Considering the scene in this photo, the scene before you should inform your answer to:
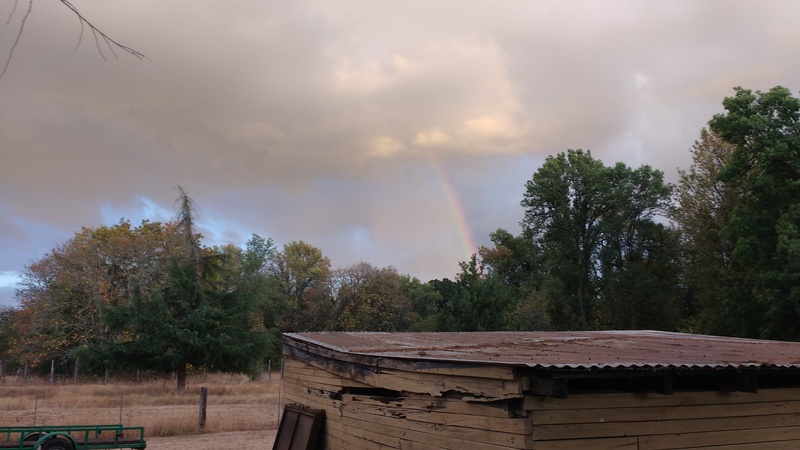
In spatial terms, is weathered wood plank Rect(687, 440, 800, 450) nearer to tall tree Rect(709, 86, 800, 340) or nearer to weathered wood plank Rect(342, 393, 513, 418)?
weathered wood plank Rect(342, 393, 513, 418)

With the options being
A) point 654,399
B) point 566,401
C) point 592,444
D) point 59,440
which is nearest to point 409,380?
point 566,401

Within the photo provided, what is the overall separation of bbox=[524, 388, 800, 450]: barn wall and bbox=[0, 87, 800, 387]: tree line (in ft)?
64.0

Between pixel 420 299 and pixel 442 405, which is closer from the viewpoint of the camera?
pixel 442 405

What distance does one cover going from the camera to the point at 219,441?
56.3 feet

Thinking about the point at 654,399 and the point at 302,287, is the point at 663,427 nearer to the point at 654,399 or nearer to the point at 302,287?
the point at 654,399

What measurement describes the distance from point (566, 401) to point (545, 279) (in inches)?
1453

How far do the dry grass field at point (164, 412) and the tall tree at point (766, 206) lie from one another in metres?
21.5

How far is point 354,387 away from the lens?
29.5ft

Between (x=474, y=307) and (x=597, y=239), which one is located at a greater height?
(x=597, y=239)

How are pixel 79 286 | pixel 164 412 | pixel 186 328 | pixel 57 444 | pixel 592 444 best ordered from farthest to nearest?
1. pixel 79 286
2. pixel 186 328
3. pixel 164 412
4. pixel 57 444
5. pixel 592 444

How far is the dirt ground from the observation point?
16141mm


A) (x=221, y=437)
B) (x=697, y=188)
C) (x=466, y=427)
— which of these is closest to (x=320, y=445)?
(x=466, y=427)

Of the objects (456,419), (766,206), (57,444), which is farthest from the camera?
(766,206)

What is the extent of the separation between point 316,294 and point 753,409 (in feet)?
146
